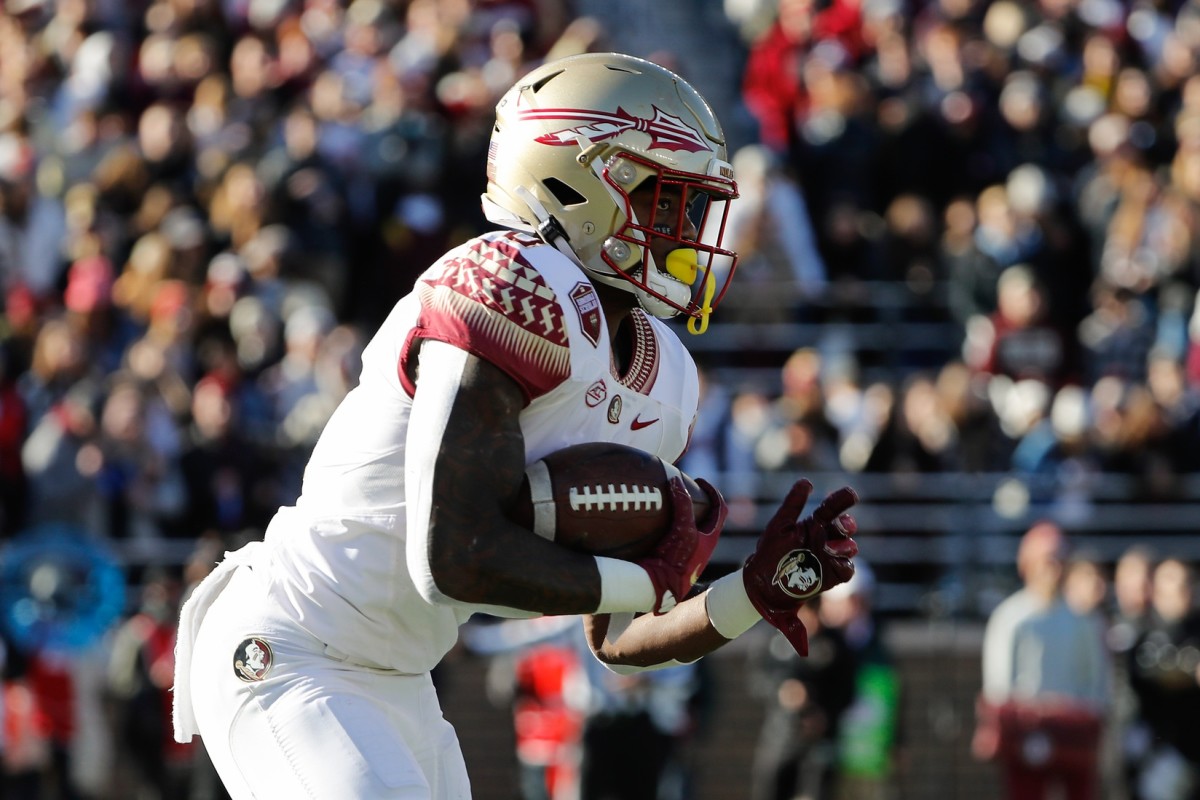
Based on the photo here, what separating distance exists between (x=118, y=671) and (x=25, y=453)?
3.62 feet

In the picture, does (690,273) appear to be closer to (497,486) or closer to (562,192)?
(562,192)

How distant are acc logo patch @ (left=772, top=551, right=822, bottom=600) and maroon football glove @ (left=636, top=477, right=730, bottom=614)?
0.61ft

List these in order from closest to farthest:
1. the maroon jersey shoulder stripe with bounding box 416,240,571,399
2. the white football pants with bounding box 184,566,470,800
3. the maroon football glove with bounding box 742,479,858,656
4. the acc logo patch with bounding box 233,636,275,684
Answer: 1. the maroon jersey shoulder stripe with bounding box 416,240,571,399
2. the white football pants with bounding box 184,566,470,800
3. the acc logo patch with bounding box 233,636,275,684
4. the maroon football glove with bounding box 742,479,858,656

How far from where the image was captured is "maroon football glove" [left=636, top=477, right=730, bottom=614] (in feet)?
12.3

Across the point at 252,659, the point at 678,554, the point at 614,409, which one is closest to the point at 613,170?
the point at 614,409

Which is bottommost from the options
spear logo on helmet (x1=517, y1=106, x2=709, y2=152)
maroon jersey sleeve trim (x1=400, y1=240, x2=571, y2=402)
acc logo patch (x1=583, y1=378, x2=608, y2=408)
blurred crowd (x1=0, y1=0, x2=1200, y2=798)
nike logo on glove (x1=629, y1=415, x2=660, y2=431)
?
blurred crowd (x1=0, y1=0, x2=1200, y2=798)

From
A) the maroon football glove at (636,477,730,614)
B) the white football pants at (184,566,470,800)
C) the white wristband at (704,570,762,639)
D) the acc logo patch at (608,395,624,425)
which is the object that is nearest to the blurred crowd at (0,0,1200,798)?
the white football pants at (184,566,470,800)

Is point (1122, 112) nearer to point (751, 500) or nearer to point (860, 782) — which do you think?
point (751, 500)

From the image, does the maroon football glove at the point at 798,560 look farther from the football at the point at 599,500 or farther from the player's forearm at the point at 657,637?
the football at the point at 599,500

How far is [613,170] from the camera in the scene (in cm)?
402

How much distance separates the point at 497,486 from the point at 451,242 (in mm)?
7304

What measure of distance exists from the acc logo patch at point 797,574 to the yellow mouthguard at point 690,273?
490 millimetres

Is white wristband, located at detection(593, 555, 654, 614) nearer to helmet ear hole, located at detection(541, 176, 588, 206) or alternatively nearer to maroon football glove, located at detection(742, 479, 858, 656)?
maroon football glove, located at detection(742, 479, 858, 656)

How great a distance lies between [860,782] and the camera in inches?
376
